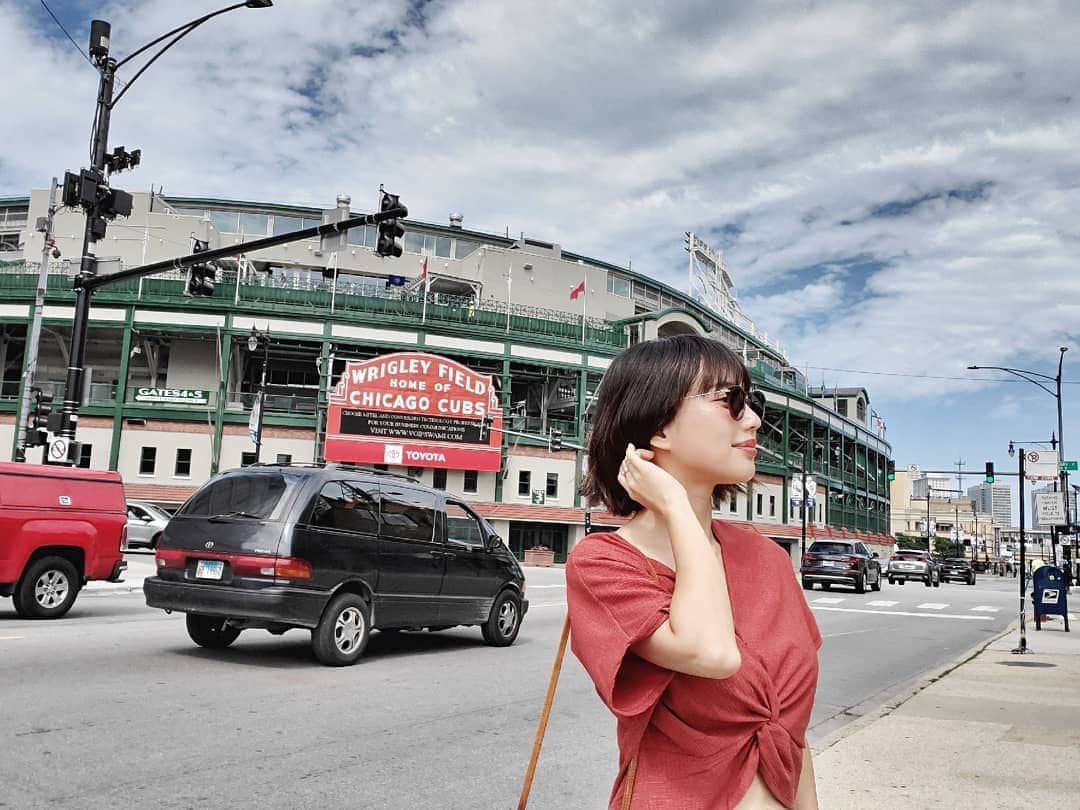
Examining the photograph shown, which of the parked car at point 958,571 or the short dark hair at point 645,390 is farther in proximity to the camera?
the parked car at point 958,571

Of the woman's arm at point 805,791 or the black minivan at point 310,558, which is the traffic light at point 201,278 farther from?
the woman's arm at point 805,791

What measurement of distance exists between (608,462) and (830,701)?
26.7 ft

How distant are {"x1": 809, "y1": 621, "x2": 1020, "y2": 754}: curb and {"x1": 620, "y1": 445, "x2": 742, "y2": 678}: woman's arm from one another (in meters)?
5.20

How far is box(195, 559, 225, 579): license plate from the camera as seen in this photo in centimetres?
930

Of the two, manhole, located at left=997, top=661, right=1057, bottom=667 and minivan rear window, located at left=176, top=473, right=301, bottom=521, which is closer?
minivan rear window, located at left=176, top=473, right=301, bottom=521

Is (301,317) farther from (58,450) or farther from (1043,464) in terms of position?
(1043,464)

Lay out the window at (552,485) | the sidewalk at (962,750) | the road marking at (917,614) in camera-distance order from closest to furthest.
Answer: the sidewalk at (962,750) → the road marking at (917,614) → the window at (552,485)

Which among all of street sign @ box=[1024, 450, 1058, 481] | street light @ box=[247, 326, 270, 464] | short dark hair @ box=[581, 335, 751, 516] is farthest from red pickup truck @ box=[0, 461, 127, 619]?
street sign @ box=[1024, 450, 1058, 481]

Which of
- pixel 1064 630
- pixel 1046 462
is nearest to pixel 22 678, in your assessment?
pixel 1064 630

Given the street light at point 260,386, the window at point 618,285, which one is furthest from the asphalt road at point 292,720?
the window at point 618,285

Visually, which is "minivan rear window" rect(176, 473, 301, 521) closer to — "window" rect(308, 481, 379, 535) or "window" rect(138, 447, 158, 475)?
"window" rect(308, 481, 379, 535)

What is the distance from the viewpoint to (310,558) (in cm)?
923

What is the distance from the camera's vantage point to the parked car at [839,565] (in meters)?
30.1

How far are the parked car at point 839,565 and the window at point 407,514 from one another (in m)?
21.3
